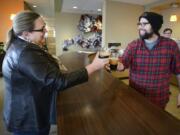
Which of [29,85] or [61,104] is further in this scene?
[61,104]

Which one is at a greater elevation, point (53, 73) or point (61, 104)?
point (53, 73)

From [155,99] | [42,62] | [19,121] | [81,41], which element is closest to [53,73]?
[42,62]

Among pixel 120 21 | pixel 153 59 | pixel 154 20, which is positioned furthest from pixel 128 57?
pixel 120 21

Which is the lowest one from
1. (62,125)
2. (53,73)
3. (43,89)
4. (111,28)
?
(62,125)

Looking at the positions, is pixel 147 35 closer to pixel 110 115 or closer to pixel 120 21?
pixel 110 115

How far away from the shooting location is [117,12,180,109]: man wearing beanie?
1750 millimetres

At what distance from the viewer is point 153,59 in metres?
1.77

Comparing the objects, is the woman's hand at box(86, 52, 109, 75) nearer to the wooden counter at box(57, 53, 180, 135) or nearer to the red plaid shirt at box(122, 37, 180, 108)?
the wooden counter at box(57, 53, 180, 135)

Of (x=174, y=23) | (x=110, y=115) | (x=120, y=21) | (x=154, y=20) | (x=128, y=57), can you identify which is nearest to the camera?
(x=110, y=115)

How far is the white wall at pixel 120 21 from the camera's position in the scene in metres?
6.73

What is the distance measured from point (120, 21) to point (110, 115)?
6.40 meters

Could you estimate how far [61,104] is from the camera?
124cm

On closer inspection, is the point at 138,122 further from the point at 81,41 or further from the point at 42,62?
the point at 81,41

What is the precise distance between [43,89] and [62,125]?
294 millimetres
